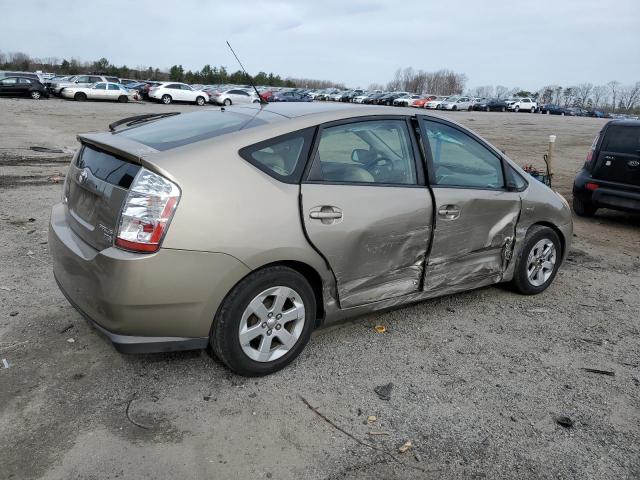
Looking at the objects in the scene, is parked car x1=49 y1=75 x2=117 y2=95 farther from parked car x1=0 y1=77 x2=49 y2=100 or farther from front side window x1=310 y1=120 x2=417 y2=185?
front side window x1=310 y1=120 x2=417 y2=185

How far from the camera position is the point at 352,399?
322 centimetres

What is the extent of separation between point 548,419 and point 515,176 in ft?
7.16

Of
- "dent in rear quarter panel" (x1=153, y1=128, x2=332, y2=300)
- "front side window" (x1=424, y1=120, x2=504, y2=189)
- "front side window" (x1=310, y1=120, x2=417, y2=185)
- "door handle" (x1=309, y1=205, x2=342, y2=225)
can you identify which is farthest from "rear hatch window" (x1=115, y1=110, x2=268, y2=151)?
"front side window" (x1=424, y1=120, x2=504, y2=189)

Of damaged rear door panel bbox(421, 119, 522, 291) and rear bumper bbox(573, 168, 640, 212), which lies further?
rear bumper bbox(573, 168, 640, 212)

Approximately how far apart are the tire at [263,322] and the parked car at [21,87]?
3726cm

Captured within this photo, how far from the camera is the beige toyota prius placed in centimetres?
291

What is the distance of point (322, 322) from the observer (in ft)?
11.9

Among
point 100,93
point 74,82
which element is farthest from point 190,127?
point 74,82

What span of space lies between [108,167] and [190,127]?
2.26 feet

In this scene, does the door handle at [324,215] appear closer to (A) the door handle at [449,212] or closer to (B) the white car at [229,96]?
(A) the door handle at [449,212]

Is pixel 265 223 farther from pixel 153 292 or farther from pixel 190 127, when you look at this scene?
pixel 190 127

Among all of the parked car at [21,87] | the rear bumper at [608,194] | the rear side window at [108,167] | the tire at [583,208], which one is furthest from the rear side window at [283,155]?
the parked car at [21,87]

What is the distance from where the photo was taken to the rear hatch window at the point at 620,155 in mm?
7398

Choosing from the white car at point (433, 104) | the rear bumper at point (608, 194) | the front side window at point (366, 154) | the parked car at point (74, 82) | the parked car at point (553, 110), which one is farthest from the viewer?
the parked car at point (553, 110)
